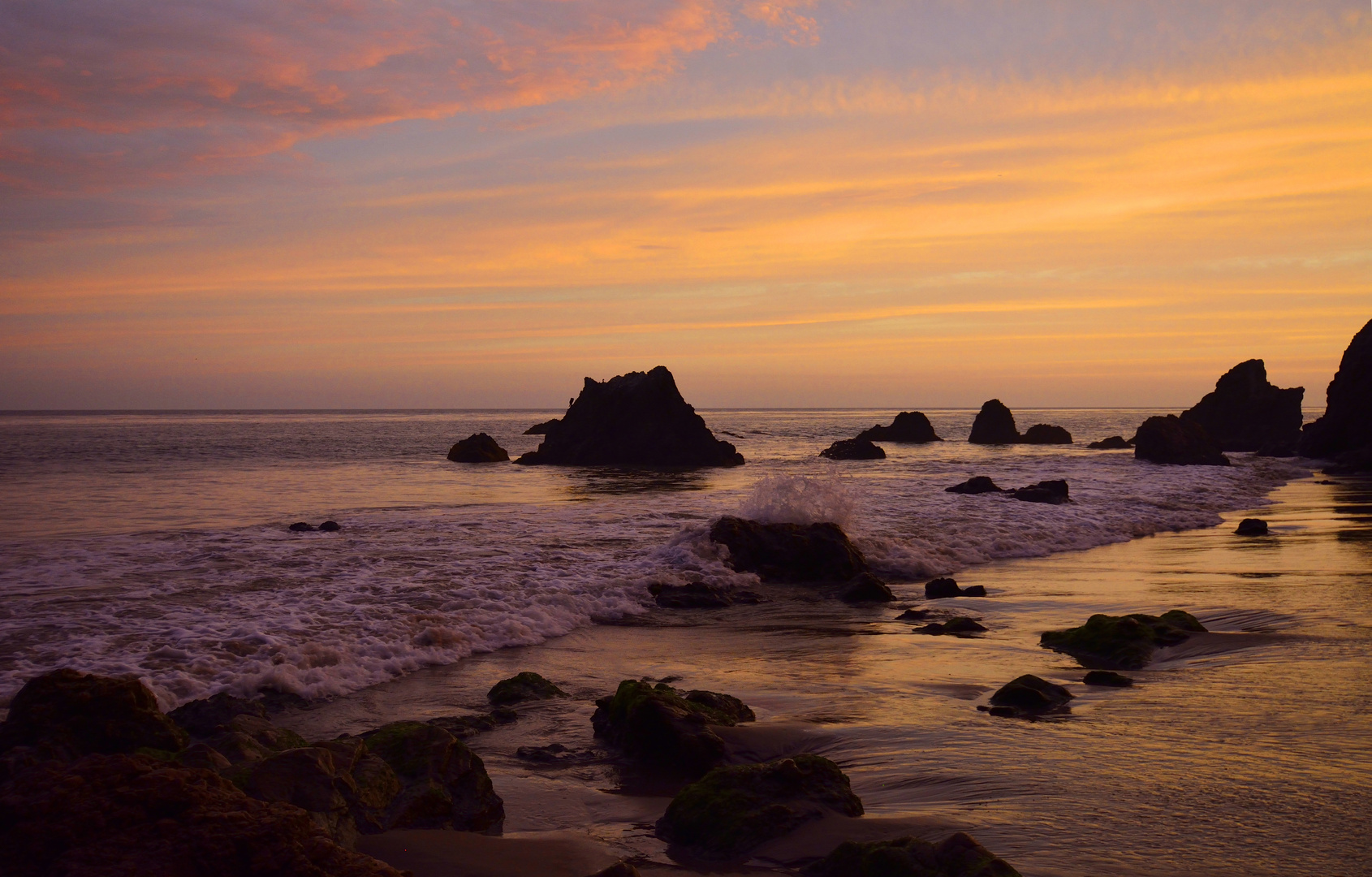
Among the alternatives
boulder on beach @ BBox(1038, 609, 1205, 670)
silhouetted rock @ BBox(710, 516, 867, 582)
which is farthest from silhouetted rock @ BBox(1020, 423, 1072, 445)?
boulder on beach @ BBox(1038, 609, 1205, 670)

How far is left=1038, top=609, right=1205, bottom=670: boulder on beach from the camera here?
856 centimetres

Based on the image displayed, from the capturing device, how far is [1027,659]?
8938mm

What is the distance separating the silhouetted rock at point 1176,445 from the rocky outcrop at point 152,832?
4597 cm

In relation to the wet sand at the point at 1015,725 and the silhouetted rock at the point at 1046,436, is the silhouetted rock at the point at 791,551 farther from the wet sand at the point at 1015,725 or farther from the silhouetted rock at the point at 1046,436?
the silhouetted rock at the point at 1046,436

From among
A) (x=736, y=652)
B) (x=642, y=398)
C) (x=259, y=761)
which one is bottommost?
(x=736, y=652)

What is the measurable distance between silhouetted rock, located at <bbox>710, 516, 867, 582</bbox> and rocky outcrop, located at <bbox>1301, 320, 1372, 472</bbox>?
36439mm

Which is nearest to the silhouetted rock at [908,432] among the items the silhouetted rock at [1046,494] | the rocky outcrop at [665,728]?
the silhouetted rock at [1046,494]

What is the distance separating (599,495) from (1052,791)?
24414 mm

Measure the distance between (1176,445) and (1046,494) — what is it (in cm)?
2417

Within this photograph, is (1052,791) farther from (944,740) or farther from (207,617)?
(207,617)

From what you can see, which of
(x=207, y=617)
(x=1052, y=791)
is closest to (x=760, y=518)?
(x=207, y=617)

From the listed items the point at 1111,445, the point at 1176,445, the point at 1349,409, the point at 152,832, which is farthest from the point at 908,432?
the point at 152,832

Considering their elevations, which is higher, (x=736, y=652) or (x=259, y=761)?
(x=259, y=761)

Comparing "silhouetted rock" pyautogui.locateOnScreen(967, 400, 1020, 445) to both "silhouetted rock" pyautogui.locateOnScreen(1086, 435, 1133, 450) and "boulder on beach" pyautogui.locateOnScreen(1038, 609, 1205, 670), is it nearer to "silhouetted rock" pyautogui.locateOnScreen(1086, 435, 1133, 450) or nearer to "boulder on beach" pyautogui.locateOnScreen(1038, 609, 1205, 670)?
"silhouetted rock" pyautogui.locateOnScreen(1086, 435, 1133, 450)
